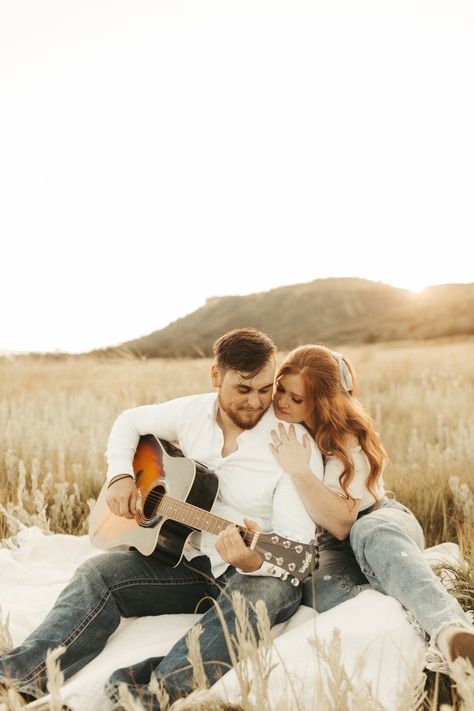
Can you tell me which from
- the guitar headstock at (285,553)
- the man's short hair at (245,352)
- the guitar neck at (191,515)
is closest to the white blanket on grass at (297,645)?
the guitar headstock at (285,553)

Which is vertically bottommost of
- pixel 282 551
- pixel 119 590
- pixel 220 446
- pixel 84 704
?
pixel 84 704

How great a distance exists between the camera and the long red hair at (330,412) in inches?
143

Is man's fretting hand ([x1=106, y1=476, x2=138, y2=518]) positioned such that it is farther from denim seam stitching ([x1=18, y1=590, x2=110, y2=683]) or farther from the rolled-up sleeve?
denim seam stitching ([x1=18, y1=590, x2=110, y2=683])

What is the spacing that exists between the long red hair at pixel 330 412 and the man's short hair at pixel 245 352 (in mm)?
283

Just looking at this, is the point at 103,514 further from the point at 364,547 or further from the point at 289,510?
the point at 364,547

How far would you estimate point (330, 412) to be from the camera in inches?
146

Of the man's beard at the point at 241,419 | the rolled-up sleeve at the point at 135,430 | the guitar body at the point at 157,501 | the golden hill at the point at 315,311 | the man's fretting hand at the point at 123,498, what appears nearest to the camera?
the guitar body at the point at 157,501

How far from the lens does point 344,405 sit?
3.79m

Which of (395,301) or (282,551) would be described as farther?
(395,301)

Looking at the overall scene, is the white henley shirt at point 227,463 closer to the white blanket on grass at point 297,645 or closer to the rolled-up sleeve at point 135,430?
the rolled-up sleeve at point 135,430

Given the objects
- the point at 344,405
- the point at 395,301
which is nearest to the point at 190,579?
the point at 344,405

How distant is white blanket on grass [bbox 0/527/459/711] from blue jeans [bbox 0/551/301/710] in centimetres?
7

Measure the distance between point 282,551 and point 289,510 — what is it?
325 millimetres

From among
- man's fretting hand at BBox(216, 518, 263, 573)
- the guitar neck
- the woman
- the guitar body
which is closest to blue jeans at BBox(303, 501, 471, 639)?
the woman
